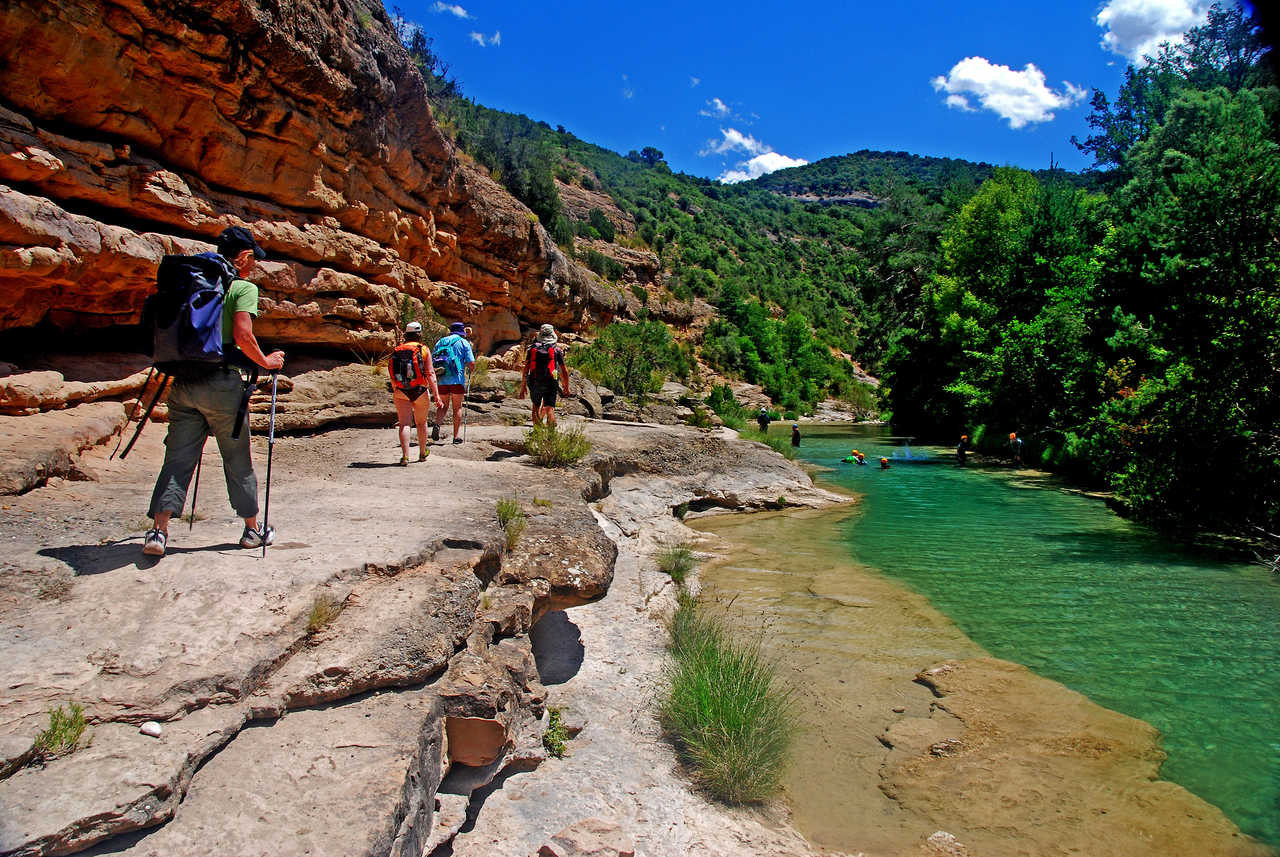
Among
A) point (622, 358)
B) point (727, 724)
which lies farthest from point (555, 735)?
point (622, 358)

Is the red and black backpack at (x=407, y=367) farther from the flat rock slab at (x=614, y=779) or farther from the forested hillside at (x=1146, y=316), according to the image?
the forested hillside at (x=1146, y=316)

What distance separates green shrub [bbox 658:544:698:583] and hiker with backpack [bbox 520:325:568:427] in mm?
2395

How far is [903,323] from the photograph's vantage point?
38219mm

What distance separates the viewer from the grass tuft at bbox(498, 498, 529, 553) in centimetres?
554

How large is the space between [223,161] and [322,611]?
934cm

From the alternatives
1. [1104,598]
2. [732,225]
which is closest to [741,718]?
[1104,598]

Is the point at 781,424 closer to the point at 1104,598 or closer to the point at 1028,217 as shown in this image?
the point at 1028,217

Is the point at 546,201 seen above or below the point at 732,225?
below

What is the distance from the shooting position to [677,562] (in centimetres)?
874

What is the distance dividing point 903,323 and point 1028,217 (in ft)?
33.6

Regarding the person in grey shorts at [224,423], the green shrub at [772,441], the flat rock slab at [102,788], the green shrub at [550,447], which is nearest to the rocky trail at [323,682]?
the flat rock slab at [102,788]

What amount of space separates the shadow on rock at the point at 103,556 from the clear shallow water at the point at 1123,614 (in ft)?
21.7

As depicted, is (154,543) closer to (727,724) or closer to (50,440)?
(50,440)

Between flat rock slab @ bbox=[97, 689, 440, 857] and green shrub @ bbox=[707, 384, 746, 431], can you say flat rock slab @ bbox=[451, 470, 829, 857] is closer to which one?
flat rock slab @ bbox=[97, 689, 440, 857]
